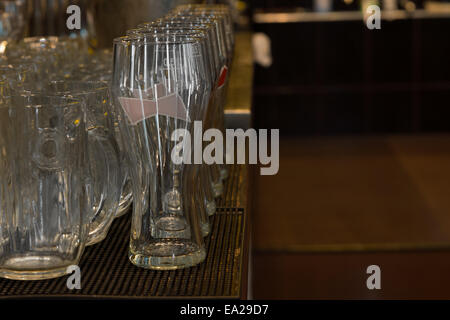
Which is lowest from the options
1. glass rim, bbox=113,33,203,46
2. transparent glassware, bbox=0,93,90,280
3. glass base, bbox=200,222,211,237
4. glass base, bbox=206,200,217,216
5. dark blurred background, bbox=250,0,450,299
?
dark blurred background, bbox=250,0,450,299

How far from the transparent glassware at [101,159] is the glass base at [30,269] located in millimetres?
87

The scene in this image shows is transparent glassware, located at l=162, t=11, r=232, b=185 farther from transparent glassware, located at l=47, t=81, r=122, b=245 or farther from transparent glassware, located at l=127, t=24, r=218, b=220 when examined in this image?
transparent glassware, located at l=47, t=81, r=122, b=245

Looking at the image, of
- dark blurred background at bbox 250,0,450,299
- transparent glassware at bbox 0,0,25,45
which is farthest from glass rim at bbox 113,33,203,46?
dark blurred background at bbox 250,0,450,299

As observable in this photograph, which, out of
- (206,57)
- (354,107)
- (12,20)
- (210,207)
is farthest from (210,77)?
(354,107)

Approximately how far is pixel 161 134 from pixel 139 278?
168 millimetres

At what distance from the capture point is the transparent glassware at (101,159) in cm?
92

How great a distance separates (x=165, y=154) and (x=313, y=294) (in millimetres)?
1946

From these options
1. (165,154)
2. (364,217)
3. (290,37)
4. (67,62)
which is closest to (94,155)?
(165,154)

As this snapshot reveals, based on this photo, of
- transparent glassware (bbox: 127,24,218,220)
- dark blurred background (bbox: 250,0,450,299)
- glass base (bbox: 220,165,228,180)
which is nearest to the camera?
transparent glassware (bbox: 127,24,218,220)

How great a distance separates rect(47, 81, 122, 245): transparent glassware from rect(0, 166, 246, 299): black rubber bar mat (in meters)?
0.05

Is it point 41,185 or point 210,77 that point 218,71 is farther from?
point 41,185

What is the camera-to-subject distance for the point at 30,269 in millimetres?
840

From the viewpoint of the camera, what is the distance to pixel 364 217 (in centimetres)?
407

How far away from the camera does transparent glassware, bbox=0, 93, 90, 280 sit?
809mm
